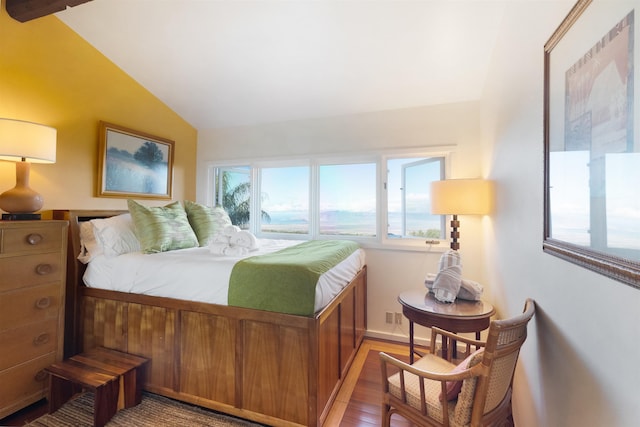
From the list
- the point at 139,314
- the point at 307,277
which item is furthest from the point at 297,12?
the point at 139,314

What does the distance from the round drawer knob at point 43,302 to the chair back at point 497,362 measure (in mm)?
2575

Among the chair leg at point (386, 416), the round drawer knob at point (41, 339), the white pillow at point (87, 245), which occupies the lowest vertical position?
the chair leg at point (386, 416)

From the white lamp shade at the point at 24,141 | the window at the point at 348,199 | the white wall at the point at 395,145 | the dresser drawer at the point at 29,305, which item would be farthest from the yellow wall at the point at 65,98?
the window at the point at 348,199

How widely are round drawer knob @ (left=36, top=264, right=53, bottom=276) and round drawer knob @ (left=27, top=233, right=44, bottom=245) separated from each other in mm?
159

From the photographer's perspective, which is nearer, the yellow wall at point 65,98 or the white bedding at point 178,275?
the white bedding at point 178,275

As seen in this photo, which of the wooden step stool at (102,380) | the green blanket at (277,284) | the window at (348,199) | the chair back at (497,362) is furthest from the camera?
the window at (348,199)

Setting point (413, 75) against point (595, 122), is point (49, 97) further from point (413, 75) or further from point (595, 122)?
point (595, 122)

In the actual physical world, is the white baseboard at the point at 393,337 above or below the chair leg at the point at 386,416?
below

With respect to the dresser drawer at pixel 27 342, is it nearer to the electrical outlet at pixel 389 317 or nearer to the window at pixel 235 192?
the window at pixel 235 192

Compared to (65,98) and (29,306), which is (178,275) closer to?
(29,306)

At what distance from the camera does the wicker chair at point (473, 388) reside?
1036mm

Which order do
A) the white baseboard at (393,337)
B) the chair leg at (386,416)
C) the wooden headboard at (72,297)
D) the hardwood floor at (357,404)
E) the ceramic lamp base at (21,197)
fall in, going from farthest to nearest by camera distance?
the white baseboard at (393,337)
the wooden headboard at (72,297)
the ceramic lamp base at (21,197)
the hardwood floor at (357,404)
the chair leg at (386,416)

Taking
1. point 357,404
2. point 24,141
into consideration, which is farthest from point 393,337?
point 24,141

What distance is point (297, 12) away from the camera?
2027 mm
